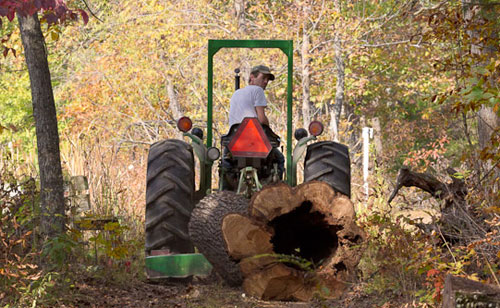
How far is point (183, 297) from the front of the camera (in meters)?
6.89

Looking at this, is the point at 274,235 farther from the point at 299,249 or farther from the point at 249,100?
the point at 249,100

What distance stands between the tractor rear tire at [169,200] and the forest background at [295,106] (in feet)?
1.07

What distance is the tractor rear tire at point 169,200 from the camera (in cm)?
717

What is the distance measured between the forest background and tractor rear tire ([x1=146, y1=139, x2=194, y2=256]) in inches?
12.8

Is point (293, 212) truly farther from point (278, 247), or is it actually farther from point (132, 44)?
point (132, 44)

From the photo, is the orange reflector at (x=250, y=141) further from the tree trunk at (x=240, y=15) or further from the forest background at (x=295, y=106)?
the tree trunk at (x=240, y=15)

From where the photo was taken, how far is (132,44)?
19.8 metres

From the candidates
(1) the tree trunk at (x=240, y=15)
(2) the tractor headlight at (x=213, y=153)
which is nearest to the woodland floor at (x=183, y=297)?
(2) the tractor headlight at (x=213, y=153)

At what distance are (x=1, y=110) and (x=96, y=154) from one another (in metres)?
19.3

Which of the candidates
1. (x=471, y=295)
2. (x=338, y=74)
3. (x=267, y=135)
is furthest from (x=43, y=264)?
(x=338, y=74)

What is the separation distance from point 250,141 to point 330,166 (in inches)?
36.7

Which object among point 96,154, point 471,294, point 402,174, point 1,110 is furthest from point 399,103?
point 471,294

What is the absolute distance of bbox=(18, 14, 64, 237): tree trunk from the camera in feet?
23.0

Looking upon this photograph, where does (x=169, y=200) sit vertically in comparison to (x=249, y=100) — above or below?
below
